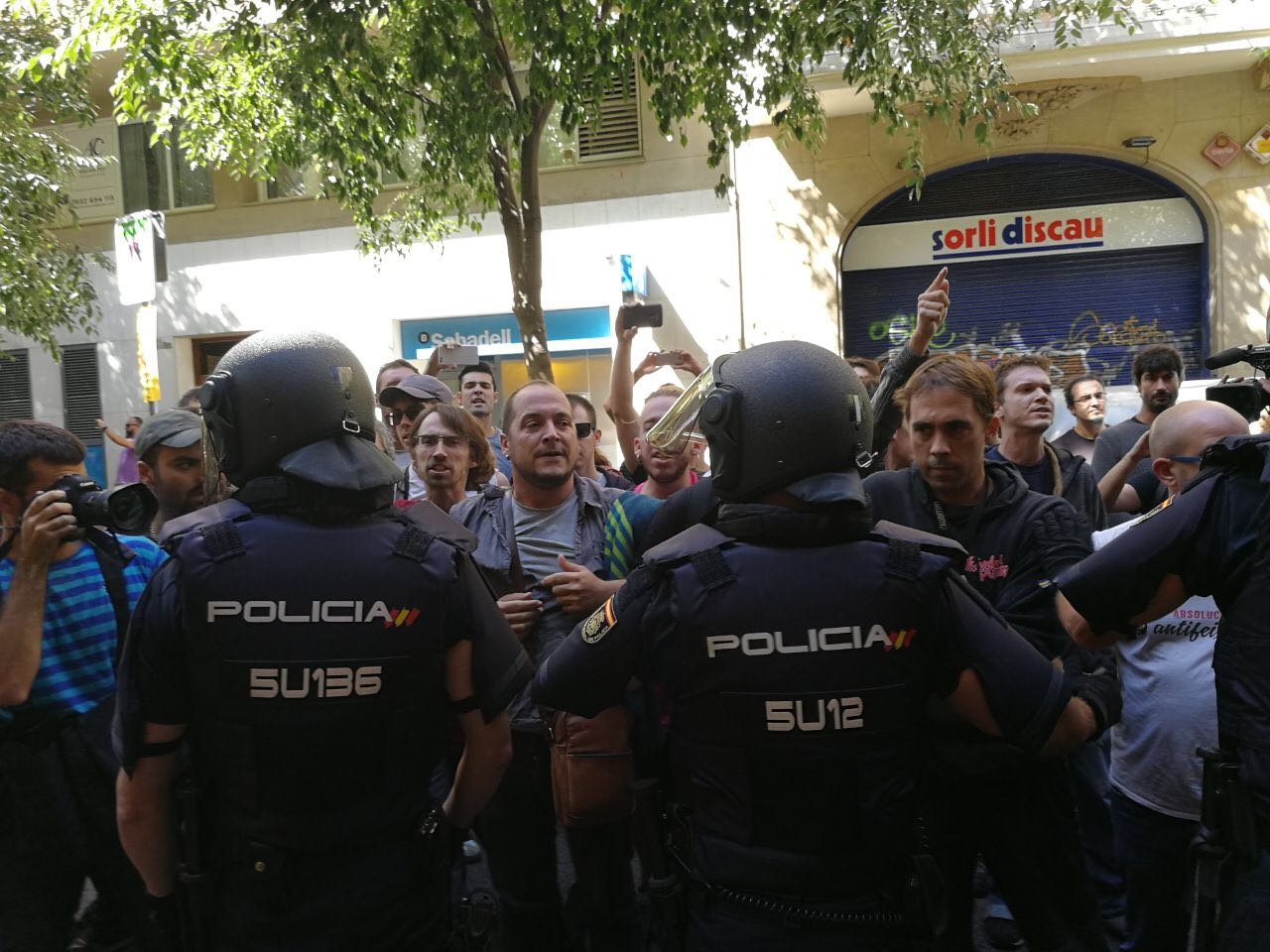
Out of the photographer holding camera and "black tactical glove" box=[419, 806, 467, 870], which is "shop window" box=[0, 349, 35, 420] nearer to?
the photographer holding camera

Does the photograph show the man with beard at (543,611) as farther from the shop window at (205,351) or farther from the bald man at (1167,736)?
the shop window at (205,351)

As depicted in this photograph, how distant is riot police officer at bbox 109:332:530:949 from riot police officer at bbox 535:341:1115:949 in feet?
1.17

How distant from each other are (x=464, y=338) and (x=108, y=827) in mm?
9513

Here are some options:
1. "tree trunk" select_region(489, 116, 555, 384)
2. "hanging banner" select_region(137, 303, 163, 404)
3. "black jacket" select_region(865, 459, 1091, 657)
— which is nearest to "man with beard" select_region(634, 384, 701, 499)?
"black jacket" select_region(865, 459, 1091, 657)

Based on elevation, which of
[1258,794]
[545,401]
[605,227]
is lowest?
[1258,794]

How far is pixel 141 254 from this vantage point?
5500 mm

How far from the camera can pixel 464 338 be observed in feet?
38.9

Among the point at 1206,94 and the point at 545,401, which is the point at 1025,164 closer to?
the point at 1206,94

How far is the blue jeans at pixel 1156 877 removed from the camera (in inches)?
114

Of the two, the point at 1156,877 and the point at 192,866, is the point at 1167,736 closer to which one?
the point at 1156,877

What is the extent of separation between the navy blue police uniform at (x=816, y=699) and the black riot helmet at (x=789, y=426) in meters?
0.07

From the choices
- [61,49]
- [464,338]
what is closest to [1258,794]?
[61,49]

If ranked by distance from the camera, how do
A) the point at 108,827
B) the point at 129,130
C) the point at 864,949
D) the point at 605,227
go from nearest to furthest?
the point at 864,949 < the point at 108,827 < the point at 605,227 < the point at 129,130

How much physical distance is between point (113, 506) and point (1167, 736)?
9.85 feet
